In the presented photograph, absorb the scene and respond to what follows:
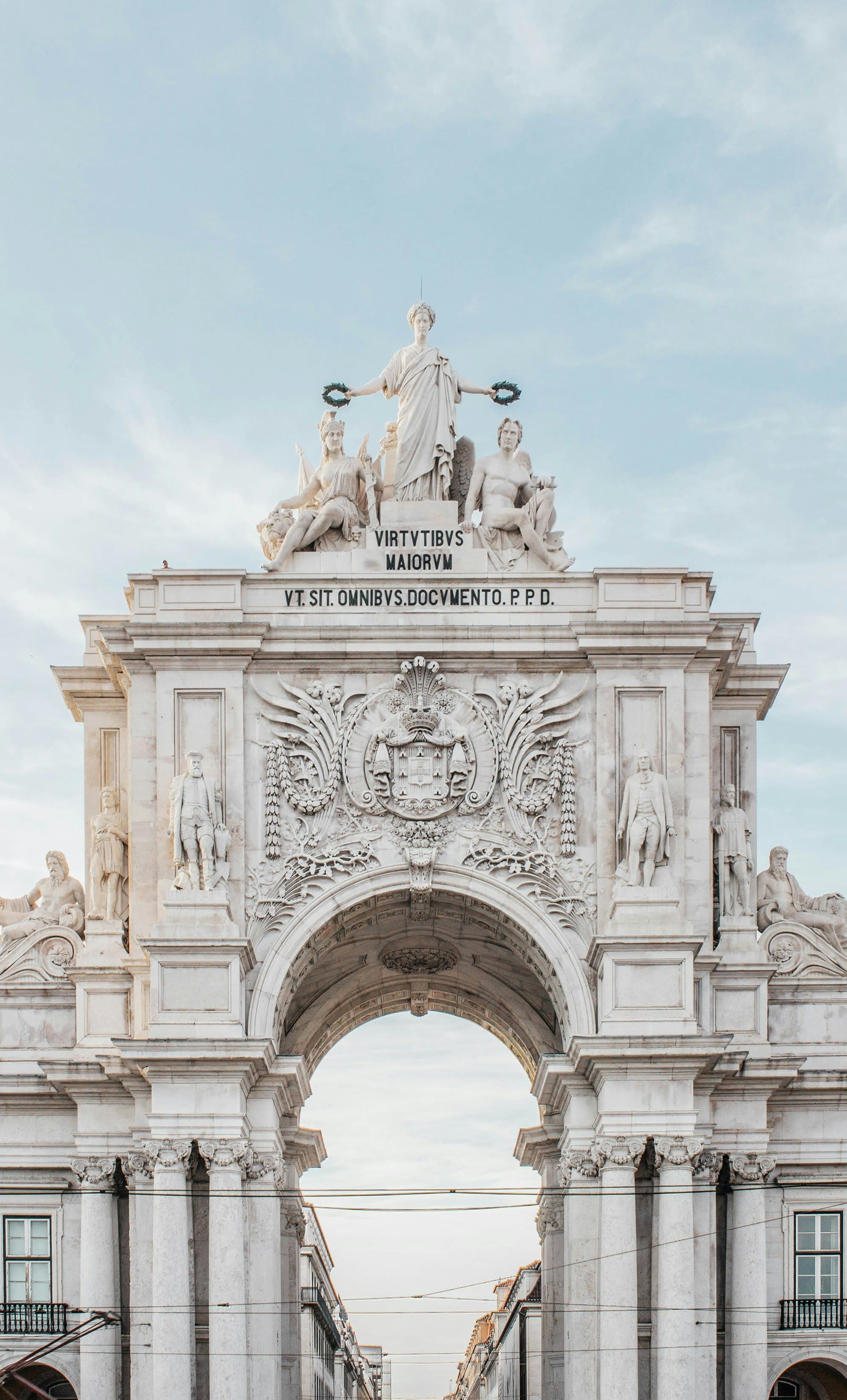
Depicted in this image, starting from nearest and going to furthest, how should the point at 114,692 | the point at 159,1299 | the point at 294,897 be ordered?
the point at 159,1299, the point at 294,897, the point at 114,692

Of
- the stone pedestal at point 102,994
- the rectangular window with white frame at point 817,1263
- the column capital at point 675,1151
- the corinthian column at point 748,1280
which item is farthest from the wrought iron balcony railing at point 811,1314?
the stone pedestal at point 102,994

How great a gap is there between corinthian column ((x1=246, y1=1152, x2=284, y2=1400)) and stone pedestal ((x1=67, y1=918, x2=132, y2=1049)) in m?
3.31

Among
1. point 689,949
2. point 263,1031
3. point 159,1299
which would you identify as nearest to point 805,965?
point 689,949

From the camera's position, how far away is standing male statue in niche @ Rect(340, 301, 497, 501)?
127ft

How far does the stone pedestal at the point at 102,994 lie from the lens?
36844 mm

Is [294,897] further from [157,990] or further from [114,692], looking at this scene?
[114,692]

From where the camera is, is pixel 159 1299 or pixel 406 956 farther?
pixel 406 956

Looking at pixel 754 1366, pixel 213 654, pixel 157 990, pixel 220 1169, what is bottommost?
pixel 754 1366

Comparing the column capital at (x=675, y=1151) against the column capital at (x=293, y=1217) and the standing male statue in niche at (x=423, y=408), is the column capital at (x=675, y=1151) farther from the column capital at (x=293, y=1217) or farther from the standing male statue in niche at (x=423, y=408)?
the standing male statue in niche at (x=423, y=408)

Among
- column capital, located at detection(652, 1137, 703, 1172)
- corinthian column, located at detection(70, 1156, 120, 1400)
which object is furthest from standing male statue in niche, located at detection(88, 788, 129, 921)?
column capital, located at detection(652, 1137, 703, 1172)

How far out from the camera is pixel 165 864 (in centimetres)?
3656

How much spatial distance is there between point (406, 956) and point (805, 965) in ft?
23.1

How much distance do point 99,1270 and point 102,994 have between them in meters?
4.21

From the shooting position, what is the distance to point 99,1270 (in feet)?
118
